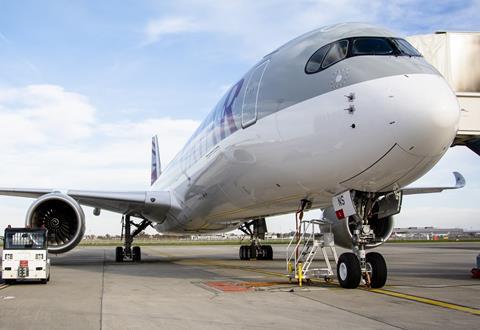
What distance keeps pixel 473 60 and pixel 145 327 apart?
505 inches

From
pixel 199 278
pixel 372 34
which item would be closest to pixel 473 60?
pixel 372 34

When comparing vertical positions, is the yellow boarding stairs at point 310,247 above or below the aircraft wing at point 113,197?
below

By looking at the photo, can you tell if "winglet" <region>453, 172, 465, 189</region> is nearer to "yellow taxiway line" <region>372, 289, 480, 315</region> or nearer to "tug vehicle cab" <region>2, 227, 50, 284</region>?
"yellow taxiway line" <region>372, 289, 480, 315</region>

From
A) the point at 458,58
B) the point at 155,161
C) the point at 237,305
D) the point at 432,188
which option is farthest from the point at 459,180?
the point at 155,161

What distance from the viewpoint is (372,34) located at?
875 cm

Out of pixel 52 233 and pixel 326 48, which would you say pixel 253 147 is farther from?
pixel 52 233

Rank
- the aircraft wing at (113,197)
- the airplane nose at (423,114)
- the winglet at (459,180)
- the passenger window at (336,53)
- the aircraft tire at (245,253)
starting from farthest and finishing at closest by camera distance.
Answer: the aircraft tire at (245,253) < the winglet at (459,180) < the aircraft wing at (113,197) < the passenger window at (336,53) < the airplane nose at (423,114)

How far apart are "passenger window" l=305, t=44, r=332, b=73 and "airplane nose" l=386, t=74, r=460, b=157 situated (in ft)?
5.08

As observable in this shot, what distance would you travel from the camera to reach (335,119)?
26.6ft

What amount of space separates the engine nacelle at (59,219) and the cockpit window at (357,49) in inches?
334

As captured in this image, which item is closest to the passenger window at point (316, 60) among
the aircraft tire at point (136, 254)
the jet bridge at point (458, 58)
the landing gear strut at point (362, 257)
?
the landing gear strut at point (362, 257)

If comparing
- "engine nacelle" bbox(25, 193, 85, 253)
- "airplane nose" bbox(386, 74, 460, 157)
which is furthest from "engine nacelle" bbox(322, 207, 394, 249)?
"engine nacelle" bbox(25, 193, 85, 253)

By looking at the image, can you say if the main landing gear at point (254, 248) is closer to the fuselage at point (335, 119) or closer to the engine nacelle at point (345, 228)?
the engine nacelle at point (345, 228)

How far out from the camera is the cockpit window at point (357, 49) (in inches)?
331
